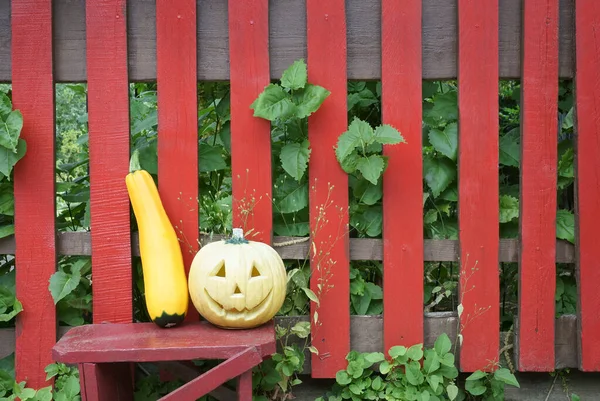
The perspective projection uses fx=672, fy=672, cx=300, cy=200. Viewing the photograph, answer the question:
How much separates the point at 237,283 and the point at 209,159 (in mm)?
739

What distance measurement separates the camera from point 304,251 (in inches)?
120

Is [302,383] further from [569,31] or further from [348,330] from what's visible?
[569,31]

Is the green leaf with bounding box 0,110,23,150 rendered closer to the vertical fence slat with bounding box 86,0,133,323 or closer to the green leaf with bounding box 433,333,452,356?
the vertical fence slat with bounding box 86,0,133,323

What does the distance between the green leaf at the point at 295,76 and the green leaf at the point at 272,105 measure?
0.16 feet

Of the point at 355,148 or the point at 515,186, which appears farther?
the point at 515,186

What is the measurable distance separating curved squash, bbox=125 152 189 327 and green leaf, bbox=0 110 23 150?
0.48 meters

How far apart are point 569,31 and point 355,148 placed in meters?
1.08

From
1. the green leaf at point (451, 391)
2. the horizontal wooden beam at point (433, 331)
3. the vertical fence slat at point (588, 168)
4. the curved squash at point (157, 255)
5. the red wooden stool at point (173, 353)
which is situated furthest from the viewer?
the horizontal wooden beam at point (433, 331)

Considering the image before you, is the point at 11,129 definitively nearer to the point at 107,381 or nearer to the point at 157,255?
the point at 157,255

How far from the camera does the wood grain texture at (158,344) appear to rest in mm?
2469

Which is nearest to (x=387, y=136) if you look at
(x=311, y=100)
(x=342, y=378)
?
(x=311, y=100)

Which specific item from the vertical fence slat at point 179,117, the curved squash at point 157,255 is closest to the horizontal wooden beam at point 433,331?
the curved squash at point 157,255

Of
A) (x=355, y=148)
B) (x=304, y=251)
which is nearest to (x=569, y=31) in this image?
(x=355, y=148)

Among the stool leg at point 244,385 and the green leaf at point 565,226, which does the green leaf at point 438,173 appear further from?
the stool leg at point 244,385
